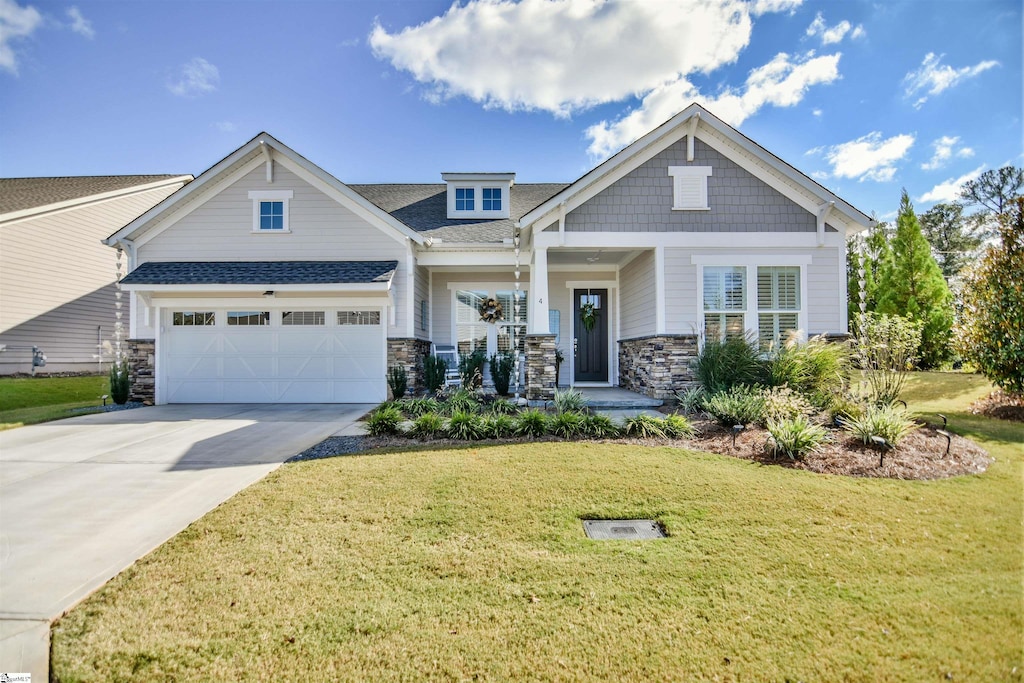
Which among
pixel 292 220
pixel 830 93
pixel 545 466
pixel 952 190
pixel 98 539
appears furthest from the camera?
pixel 952 190

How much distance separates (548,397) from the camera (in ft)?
30.7

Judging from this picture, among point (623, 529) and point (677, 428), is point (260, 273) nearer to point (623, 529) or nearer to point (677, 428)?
point (677, 428)

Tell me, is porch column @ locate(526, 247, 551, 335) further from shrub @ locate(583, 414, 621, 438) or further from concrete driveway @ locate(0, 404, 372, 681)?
concrete driveway @ locate(0, 404, 372, 681)

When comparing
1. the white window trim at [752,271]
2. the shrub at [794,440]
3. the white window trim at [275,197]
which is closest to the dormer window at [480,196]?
the white window trim at [275,197]

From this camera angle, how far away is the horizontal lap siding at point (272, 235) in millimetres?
10852

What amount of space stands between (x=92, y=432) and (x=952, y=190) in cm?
3880

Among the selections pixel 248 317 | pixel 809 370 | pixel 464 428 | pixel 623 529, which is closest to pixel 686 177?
pixel 809 370

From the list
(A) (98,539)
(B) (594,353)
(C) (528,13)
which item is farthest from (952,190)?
(A) (98,539)

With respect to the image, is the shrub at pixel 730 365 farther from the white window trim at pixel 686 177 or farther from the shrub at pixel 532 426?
the shrub at pixel 532 426

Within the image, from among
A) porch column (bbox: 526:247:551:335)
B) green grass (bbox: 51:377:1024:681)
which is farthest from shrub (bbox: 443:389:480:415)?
green grass (bbox: 51:377:1024:681)

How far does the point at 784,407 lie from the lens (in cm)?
649

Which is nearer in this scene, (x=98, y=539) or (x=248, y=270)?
(x=98, y=539)

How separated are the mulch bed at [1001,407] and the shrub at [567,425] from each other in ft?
25.3

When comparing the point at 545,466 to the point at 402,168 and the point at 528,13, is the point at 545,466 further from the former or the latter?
the point at 402,168
